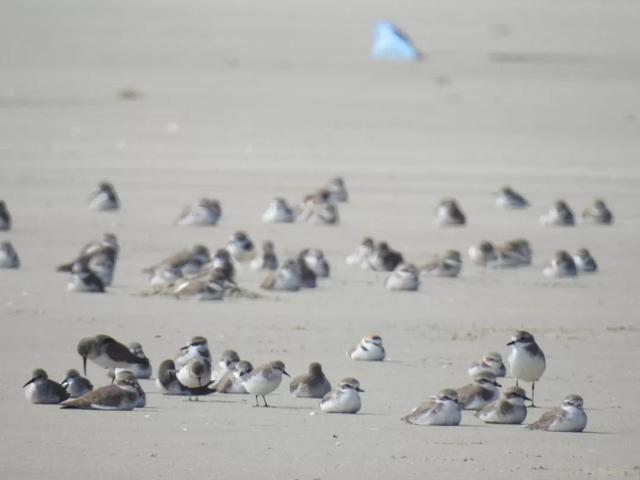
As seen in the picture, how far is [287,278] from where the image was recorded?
1525 centimetres

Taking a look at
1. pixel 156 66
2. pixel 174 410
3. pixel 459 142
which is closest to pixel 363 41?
pixel 156 66

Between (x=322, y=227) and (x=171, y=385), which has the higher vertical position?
(x=322, y=227)

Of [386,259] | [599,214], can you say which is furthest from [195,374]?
[599,214]

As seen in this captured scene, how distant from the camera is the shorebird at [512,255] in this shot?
662 inches

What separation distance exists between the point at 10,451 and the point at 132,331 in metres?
4.09

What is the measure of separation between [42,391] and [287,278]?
5.41 metres

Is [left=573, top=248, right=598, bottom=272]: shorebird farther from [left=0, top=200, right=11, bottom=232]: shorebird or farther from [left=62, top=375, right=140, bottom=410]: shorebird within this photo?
[left=62, top=375, right=140, bottom=410]: shorebird

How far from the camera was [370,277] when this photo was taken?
53.5 ft

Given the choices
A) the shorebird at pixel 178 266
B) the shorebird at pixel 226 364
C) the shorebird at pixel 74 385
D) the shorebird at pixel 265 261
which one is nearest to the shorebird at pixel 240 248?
the shorebird at pixel 265 261

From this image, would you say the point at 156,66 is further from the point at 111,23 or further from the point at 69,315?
the point at 69,315

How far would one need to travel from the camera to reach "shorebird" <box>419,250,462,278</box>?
53.0 ft

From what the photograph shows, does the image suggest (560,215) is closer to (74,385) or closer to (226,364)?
(226,364)

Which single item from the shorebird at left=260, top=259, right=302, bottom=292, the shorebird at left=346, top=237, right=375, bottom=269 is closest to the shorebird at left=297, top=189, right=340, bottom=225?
the shorebird at left=346, top=237, right=375, bottom=269

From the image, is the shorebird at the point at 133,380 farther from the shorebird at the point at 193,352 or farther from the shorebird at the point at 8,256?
the shorebird at the point at 8,256
